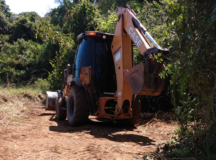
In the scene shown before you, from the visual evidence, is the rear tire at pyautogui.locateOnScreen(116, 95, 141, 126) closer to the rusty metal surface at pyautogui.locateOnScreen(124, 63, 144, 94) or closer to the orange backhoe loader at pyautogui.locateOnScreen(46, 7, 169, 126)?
the orange backhoe loader at pyautogui.locateOnScreen(46, 7, 169, 126)

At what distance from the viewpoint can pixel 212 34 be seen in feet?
8.53

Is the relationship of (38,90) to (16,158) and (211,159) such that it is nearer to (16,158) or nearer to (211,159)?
(16,158)

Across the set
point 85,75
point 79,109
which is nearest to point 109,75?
point 85,75

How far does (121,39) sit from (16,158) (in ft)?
11.0

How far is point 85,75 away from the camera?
622 centimetres

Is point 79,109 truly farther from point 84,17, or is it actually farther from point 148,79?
point 84,17

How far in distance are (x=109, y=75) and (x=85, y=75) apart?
67 centimetres

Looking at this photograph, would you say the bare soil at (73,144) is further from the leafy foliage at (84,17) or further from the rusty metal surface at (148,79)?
the leafy foliage at (84,17)

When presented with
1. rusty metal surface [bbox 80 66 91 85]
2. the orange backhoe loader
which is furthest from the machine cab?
rusty metal surface [bbox 80 66 91 85]

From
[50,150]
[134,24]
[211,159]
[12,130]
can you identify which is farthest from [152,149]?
[12,130]

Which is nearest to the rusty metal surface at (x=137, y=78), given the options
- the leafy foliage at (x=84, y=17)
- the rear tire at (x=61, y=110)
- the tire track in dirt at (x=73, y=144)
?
the tire track in dirt at (x=73, y=144)

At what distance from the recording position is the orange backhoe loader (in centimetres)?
515

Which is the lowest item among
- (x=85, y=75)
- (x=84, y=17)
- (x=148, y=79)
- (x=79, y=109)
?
(x=79, y=109)

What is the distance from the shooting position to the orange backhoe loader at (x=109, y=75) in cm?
515
